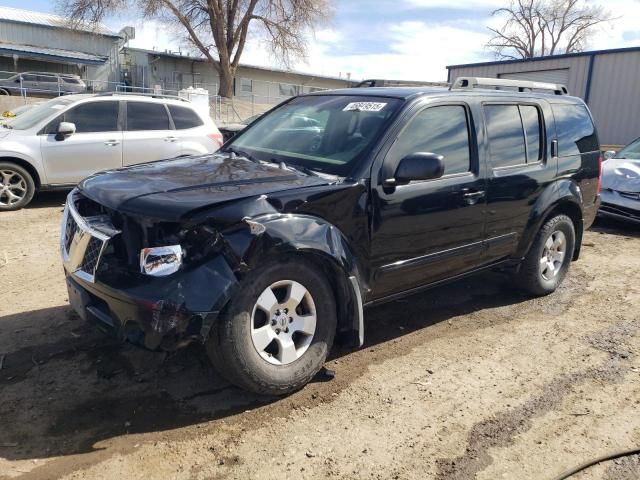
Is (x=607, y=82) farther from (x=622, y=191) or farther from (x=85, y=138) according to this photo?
(x=85, y=138)

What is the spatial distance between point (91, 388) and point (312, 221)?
171 centimetres

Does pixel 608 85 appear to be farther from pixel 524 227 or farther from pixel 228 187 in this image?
pixel 228 187

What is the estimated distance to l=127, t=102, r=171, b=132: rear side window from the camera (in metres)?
8.71

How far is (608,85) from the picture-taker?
16.3m

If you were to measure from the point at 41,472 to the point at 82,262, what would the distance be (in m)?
1.11

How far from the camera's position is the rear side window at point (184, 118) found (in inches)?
356

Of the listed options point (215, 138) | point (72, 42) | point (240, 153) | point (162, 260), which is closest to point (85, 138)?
point (215, 138)

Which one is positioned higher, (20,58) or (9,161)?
(20,58)

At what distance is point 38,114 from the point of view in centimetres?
838

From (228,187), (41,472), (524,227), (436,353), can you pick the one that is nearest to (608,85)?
(524,227)

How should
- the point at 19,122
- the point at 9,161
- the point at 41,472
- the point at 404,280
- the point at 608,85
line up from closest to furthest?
the point at 41,472 < the point at 404,280 < the point at 9,161 < the point at 19,122 < the point at 608,85

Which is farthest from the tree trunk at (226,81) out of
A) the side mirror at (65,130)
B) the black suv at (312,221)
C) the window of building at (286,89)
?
the black suv at (312,221)

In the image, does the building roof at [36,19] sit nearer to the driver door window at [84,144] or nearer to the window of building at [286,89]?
the window of building at [286,89]

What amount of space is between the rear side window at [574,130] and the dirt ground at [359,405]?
1.58 meters
